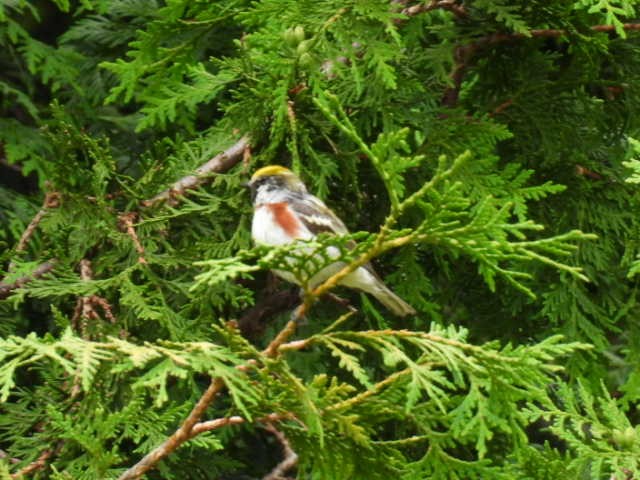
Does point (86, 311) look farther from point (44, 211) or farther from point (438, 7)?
point (438, 7)

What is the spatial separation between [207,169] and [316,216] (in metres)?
0.42

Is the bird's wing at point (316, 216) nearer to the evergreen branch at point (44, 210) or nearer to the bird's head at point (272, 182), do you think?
the bird's head at point (272, 182)

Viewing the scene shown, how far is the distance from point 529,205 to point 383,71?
0.90 meters

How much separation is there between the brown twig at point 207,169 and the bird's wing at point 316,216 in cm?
26

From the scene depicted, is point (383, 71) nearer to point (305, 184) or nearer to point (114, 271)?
point (305, 184)

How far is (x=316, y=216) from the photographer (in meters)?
3.29

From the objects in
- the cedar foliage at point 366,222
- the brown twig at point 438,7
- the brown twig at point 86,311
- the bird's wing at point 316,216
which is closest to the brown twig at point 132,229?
the cedar foliage at point 366,222

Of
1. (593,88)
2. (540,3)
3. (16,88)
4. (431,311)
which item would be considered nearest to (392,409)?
(431,311)

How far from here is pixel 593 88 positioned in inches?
150

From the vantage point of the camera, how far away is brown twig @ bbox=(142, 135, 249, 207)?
3.34 meters

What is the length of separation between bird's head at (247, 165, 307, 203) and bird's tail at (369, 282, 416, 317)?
0.45m

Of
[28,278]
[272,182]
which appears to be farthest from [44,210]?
[272,182]

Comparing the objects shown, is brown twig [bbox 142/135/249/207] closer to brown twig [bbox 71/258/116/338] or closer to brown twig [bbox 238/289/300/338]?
brown twig [bbox 71/258/116/338]

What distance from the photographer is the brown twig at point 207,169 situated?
334 cm
